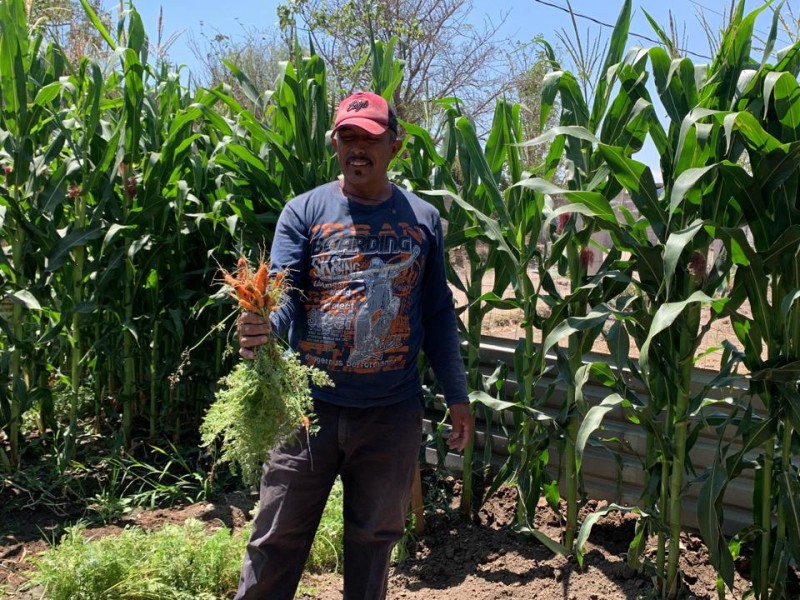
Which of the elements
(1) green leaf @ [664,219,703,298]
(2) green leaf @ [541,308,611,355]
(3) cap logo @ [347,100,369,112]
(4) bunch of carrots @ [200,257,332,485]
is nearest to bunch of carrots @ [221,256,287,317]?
(4) bunch of carrots @ [200,257,332,485]

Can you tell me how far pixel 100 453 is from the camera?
4.69m

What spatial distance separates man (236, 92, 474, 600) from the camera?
2.46 m

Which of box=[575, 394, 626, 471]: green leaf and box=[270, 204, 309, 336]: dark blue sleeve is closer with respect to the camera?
box=[270, 204, 309, 336]: dark blue sleeve

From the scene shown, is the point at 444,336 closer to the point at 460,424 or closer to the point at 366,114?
the point at 460,424

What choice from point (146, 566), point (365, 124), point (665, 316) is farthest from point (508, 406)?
point (146, 566)

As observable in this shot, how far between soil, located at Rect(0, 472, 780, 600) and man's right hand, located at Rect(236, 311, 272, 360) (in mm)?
1606

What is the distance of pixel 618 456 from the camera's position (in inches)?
135

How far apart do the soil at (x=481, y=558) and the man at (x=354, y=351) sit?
924mm

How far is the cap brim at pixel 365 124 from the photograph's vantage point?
7.82ft

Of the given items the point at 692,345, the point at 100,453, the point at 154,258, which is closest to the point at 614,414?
the point at 692,345

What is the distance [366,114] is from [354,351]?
2.44 feet

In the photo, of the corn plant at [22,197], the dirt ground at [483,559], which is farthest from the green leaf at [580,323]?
the corn plant at [22,197]

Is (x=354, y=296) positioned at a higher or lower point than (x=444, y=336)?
higher

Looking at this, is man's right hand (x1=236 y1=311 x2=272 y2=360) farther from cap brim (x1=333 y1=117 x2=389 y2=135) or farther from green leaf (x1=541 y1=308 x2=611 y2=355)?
green leaf (x1=541 y1=308 x2=611 y2=355)
